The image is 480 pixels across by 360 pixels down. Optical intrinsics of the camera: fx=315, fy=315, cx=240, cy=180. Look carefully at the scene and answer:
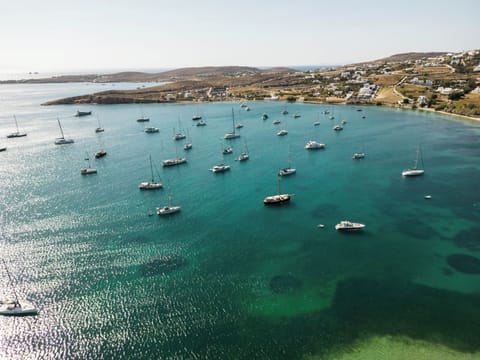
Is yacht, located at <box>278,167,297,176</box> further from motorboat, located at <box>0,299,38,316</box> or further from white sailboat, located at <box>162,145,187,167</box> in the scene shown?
motorboat, located at <box>0,299,38,316</box>

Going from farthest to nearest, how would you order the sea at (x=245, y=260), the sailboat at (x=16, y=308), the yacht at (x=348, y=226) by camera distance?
the yacht at (x=348, y=226) → the sailboat at (x=16, y=308) → the sea at (x=245, y=260)

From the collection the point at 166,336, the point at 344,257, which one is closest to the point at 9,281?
the point at 166,336

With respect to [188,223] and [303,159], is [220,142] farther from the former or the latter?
[188,223]

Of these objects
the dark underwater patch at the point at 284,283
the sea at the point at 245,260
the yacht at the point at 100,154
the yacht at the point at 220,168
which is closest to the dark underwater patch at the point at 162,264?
the sea at the point at 245,260

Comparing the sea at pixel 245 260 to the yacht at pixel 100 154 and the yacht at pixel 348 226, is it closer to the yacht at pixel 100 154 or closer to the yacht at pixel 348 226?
the yacht at pixel 348 226

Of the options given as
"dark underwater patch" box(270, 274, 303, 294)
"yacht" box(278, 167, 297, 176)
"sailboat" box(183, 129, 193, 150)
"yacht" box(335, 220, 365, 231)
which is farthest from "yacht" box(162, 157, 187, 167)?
"dark underwater patch" box(270, 274, 303, 294)

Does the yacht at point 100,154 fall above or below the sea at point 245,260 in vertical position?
above
